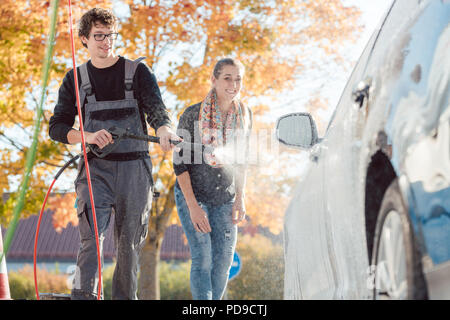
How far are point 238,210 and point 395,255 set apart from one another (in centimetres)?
240

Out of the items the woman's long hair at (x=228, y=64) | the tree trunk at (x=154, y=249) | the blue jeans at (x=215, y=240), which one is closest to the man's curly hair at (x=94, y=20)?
the woman's long hair at (x=228, y=64)

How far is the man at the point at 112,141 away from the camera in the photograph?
327cm

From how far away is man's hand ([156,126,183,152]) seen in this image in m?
3.23

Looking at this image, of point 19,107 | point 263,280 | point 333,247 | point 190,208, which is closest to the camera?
point 333,247

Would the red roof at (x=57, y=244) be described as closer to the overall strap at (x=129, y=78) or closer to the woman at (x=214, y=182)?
the woman at (x=214, y=182)

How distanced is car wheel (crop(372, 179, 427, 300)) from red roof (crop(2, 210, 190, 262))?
24.6 meters

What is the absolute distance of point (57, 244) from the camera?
28344mm

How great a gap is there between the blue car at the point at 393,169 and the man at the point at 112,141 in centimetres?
121

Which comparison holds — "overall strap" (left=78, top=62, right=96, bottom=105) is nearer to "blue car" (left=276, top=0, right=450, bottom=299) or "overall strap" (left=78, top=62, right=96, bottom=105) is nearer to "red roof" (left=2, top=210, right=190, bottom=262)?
"blue car" (left=276, top=0, right=450, bottom=299)
